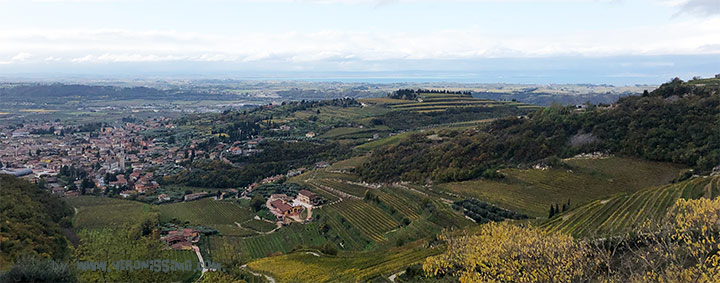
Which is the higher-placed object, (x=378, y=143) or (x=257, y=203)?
(x=378, y=143)

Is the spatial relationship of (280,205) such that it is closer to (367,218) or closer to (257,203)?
(257,203)

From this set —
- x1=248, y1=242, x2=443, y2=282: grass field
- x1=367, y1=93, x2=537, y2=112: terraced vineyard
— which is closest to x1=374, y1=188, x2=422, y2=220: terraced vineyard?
x1=248, y1=242, x2=443, y2=282: grass field

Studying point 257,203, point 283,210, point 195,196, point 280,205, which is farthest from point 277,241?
point 195,196

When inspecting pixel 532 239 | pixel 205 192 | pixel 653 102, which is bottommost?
pixel 205 192

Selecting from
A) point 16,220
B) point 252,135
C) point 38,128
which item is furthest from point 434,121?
point 38,128

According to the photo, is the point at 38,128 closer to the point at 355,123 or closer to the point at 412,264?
the point at 355,123

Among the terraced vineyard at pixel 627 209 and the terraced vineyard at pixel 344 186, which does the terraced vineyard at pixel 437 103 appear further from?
the terraced vineyard at pixel 627 209

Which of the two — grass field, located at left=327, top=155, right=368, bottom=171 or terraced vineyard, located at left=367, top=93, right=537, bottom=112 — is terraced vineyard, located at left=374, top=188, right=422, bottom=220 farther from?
terraced vineyard, located at left=367, top=93, right=537, bottom=112
